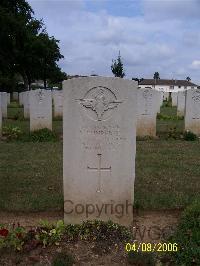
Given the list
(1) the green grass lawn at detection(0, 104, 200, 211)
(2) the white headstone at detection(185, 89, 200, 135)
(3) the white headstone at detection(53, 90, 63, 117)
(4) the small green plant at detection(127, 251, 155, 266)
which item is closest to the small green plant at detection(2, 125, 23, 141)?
(1) the green grass lawn at detection(0, 104, 200, 211)

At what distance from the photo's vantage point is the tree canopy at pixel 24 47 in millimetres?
30688

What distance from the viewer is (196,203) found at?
5.82 meters

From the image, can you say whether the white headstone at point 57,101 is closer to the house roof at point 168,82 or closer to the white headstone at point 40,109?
the white headstone at point 40,109

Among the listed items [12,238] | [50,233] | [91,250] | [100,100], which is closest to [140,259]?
[91,250]

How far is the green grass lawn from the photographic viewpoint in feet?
22.2

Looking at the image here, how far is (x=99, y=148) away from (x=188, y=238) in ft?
4.99

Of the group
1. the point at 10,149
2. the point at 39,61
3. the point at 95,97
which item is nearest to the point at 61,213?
the point at 95,97

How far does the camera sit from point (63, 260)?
482 cm

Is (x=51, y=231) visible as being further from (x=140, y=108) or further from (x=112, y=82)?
(x=140, y=108)

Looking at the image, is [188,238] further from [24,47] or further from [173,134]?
[24,47]

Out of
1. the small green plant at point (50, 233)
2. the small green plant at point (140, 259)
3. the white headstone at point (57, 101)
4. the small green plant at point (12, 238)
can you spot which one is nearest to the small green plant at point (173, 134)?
the white headstone at point (57, 101)

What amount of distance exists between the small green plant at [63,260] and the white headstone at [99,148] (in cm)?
83

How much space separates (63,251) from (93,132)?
147 centimetres
